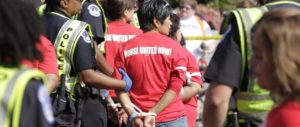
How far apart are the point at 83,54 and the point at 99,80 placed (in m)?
0.33

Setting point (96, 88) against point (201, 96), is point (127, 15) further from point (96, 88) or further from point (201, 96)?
point (201, 96)

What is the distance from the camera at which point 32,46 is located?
3.53 meters

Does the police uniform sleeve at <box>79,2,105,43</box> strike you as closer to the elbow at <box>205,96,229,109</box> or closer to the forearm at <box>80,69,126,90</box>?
the forearm at <box>80,69,126,90</box>

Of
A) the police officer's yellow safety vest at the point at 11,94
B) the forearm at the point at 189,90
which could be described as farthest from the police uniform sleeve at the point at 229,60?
the forearm at the point at 189,90

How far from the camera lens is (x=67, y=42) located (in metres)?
6.34

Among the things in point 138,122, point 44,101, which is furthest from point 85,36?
point 44,101

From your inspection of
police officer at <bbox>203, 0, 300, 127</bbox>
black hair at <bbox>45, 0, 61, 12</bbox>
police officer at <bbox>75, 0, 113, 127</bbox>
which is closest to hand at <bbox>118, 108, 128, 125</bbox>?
police officer at <bbox>75, 0, 113, 127</bbox>

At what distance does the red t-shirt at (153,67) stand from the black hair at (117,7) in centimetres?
111

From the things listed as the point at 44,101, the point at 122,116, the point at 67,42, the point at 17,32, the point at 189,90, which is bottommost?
the point at 122,116

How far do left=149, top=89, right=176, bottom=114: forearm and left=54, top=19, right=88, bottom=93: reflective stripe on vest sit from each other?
2.42 ft

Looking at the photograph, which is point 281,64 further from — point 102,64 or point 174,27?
point 174,27

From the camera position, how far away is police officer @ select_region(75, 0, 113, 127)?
708 cm

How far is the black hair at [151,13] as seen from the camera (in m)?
6.88

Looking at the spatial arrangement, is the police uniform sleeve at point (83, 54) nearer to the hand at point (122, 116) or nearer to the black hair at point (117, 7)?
the hand at point (122, 116)
